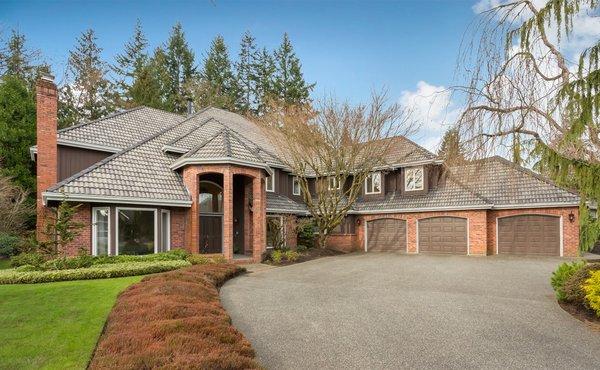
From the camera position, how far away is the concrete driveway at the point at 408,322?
5.27 metres

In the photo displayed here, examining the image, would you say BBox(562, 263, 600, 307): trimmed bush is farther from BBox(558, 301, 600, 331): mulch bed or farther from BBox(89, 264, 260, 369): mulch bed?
BBox(89, 264, 260, 369): mulch bed

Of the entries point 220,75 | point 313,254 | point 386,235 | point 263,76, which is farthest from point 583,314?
point 220,75

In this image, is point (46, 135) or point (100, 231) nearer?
point (100, 231)

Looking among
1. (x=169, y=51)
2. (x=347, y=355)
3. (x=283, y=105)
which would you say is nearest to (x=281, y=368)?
(x=347, y=355)

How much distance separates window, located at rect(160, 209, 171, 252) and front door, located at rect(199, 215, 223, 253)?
168 centimetres

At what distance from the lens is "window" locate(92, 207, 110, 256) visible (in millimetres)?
13289

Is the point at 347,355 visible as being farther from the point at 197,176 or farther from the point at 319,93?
the point at 319,93

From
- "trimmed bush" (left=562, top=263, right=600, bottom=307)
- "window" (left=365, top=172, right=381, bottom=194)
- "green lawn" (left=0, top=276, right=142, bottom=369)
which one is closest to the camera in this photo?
"green lawn" (left=0, top=276, right=142, bottom=369)

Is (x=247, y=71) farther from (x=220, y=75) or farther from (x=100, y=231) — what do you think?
(x=100, y=231)

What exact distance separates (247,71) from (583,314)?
41.4 m

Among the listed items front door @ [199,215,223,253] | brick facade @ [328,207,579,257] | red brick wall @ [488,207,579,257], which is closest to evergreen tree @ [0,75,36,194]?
front door @ [199,215,223,253]

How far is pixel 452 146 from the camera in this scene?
7.32 metres

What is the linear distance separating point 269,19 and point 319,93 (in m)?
12.7

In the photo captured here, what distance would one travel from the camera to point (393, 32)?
29.9 feet
